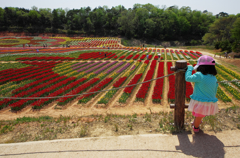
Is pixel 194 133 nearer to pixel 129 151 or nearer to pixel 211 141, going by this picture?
pixel 211 141

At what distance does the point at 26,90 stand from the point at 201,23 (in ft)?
356

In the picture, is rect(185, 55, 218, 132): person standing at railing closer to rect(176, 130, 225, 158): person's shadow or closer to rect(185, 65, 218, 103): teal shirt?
rect(185, 65, 218, 103): teal shirt

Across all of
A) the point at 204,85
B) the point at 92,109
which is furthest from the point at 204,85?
the point at 92,109

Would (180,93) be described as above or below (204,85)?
below

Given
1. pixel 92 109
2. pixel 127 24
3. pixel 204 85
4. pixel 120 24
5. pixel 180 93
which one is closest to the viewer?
pixel 204 85

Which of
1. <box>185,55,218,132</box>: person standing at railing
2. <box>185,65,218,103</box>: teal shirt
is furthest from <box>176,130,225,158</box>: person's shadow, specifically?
<box>185,65,218,103</box>: teal shirt

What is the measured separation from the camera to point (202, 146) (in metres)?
3.67

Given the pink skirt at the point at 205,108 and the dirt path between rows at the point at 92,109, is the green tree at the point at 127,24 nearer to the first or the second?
the dirt path between rows at the point at 92,109

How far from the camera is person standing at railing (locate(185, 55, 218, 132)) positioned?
3.50 meters

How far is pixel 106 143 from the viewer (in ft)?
13.1

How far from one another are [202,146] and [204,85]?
5.23ft

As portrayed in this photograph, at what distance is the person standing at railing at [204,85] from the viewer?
3.50 metres

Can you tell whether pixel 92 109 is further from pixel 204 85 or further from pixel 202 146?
pixel 204 85

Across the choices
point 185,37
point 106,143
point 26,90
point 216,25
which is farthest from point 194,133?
point 185,37
